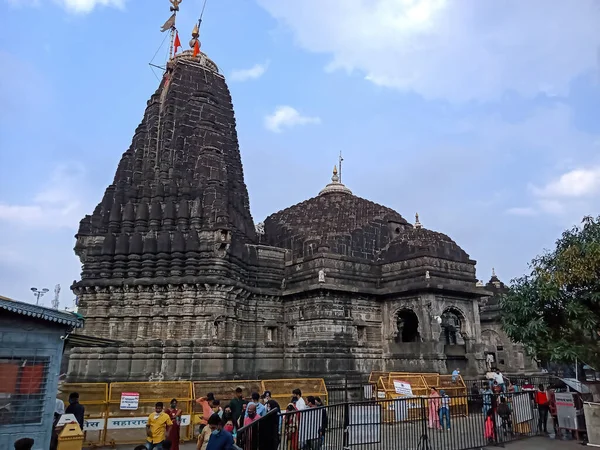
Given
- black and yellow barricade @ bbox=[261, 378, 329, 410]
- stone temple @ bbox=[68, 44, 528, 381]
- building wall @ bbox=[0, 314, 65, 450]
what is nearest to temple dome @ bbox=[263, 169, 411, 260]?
stone temple @ bbox=[68, 44, 528, 381]

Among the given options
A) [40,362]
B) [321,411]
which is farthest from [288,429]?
[40,362]

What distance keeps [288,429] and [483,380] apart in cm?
1281

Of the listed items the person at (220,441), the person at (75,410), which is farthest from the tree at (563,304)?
the person at (75,410)

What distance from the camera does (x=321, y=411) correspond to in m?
9.23

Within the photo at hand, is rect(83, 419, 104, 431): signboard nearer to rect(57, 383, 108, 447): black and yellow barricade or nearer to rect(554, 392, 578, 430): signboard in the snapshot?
rect(57, 383, 108, 447): black and yellow barricade

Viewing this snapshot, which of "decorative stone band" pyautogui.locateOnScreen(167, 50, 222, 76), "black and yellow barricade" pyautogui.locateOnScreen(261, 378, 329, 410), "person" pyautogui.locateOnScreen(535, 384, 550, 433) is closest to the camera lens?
"person" pyautogui.locateOnScreen(535, 384, 550, 433)

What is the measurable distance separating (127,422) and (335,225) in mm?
14769

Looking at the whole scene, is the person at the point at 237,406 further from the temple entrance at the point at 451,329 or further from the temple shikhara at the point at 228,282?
the temple entrance at the point at 451,329

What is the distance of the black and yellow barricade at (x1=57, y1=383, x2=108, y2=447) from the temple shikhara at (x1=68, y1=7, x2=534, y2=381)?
16.6 ft

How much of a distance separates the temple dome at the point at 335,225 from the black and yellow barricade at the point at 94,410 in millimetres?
11232

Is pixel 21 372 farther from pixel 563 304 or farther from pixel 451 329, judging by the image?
pixel 451 329

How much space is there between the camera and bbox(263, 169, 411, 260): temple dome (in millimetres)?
22281

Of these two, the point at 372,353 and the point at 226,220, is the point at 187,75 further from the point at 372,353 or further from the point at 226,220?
the point at 372,353

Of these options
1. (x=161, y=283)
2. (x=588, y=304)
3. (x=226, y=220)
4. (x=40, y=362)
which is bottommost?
(x=40, y=362)
